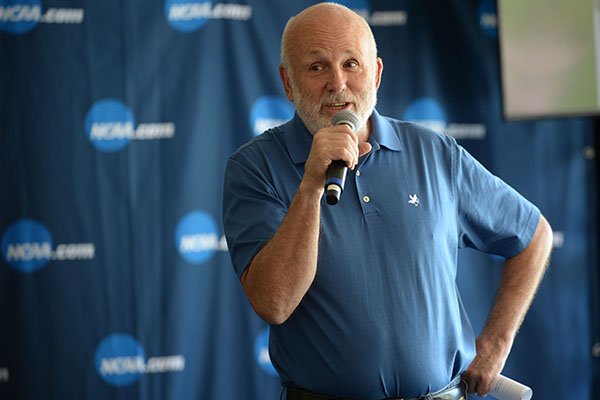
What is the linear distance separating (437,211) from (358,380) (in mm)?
446

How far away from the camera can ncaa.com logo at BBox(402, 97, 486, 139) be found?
3941 millimetres

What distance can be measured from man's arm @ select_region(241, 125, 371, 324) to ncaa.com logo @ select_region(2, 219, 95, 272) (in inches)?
78.3

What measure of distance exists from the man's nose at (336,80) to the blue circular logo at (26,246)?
204 centimetres

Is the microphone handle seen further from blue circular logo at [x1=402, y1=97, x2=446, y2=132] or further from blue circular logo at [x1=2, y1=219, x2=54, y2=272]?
blue circular logo at [x1=402, y1=97, x2=446, y2=132]

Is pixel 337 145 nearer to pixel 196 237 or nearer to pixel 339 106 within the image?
pixel 339 106

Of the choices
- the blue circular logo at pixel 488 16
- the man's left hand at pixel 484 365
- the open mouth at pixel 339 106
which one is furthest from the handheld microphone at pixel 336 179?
the blue circular logo at pixel 488 16

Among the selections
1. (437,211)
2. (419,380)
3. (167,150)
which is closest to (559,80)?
(167,150)

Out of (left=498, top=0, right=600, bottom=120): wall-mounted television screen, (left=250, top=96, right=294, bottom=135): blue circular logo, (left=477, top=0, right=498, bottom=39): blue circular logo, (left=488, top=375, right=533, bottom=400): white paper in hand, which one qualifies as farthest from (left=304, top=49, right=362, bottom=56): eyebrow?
(left=477, top=0, right=498, bottom=39): blue circular logo

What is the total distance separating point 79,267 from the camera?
350 cm

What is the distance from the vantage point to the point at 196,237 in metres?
3.62

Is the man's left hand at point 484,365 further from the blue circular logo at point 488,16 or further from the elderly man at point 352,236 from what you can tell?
the blue circular logo at point 488,16

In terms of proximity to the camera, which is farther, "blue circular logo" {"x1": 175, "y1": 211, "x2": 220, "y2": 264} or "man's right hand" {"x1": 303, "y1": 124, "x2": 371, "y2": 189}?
"blue circular logo" {"x1": 175, "y1": 211, "x2": 220, "y2": 264}

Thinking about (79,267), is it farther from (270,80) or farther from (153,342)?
(270,80)

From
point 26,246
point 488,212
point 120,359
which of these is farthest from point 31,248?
point 488,212
